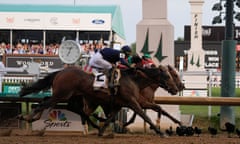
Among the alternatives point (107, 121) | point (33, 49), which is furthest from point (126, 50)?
point (33, 49)

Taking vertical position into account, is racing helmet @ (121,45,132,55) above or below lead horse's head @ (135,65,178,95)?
above

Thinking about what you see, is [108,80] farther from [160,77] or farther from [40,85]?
[40,85]

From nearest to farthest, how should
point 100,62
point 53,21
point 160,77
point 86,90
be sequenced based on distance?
point 86,90
point 100,62
point 160,77
point 53,21

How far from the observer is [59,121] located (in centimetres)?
1445

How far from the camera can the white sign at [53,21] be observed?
35781 mm

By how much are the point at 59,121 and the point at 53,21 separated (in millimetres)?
22180

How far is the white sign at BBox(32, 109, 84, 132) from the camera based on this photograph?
14367mm

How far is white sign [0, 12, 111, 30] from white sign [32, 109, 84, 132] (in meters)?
21.4

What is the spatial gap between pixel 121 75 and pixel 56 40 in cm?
2459

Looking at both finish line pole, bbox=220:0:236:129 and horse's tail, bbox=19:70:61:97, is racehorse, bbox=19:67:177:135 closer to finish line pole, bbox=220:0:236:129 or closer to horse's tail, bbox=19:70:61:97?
horse's tail, bbox=19:70:61:97

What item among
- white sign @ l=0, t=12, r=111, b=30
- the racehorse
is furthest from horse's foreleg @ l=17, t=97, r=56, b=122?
white sign @ l=0, t=12, r=111, b=30

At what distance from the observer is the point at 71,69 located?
12656 mm

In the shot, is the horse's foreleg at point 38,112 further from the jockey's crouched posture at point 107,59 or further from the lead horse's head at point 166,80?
the lead horse's head at point 166,80

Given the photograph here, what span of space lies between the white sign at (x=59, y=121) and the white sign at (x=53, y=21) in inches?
843
